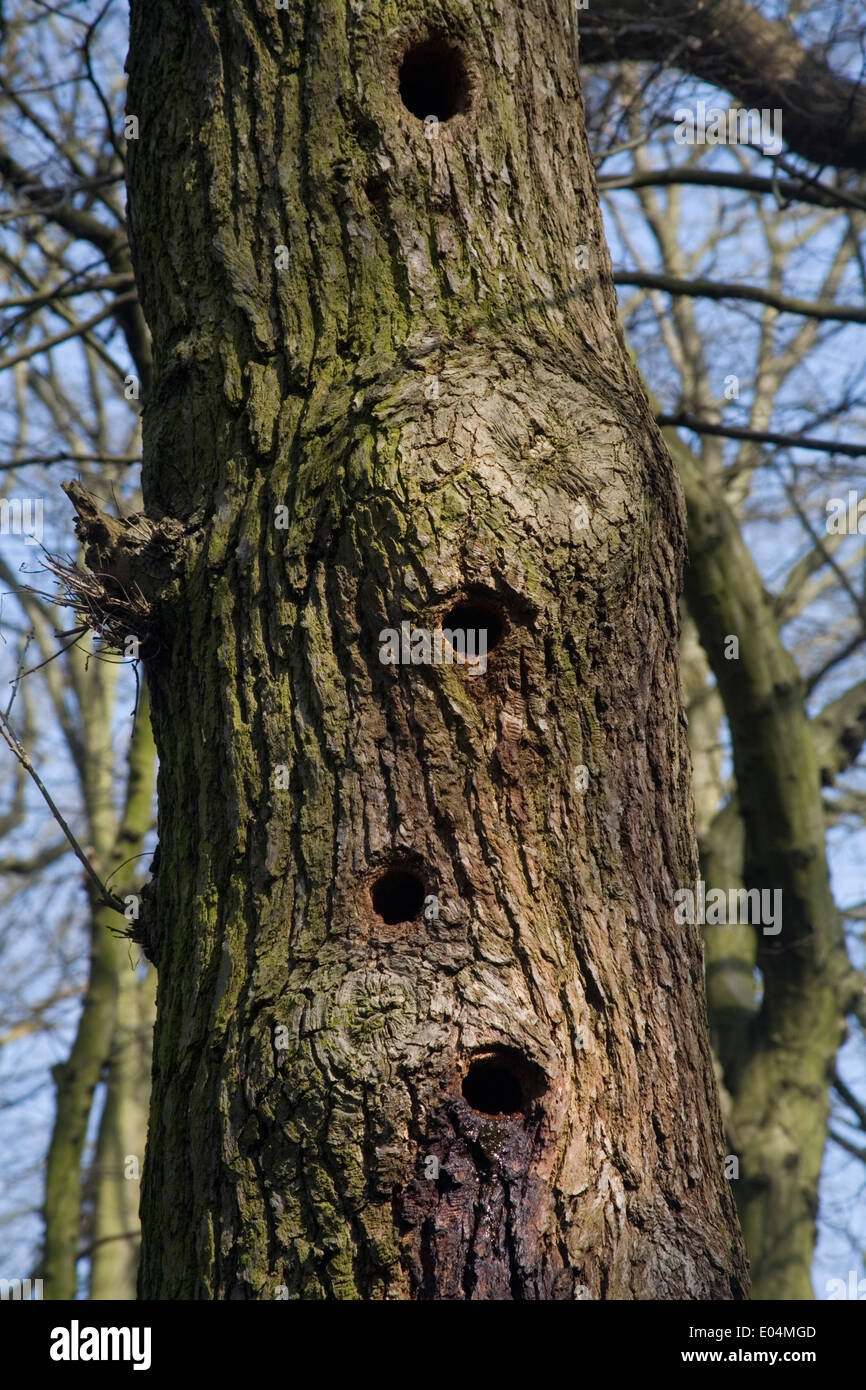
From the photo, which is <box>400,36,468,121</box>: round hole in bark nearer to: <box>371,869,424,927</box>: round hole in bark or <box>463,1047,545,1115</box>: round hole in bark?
<box>371,869,424,927</box>: round hole in bark

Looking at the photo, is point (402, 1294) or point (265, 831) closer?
point (402, 1294)

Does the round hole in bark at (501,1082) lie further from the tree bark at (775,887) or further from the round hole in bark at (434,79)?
the tree bark at (775,887)

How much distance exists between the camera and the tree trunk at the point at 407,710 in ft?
6.22

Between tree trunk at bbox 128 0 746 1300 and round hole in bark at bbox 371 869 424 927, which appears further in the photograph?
round hole in bark at bbox 371 869 424 927

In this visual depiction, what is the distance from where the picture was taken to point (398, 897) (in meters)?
2.10

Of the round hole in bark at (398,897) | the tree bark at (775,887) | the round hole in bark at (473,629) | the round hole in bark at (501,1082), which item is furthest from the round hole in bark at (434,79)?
the tree bark at (775,887)

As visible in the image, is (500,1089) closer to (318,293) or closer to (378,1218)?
(378,1218)

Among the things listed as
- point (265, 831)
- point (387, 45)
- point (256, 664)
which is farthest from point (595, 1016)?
point (387, 45)

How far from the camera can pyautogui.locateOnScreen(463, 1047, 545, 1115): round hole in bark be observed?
1956 mm

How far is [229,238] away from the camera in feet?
7.80

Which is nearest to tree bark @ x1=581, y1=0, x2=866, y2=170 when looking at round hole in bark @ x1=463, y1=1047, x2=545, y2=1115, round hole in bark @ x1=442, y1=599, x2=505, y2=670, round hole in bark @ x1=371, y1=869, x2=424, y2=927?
round hole in bark @ x1=442, y1=599, x2=505, y2=670

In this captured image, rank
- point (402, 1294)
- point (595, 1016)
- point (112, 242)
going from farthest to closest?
point (112, 242) < point (595, 1016) < point (402, 1294)

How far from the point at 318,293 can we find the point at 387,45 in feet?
1.90

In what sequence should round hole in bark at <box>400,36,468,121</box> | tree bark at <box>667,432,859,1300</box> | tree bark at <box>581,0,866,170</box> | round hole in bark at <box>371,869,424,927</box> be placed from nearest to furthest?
round hole in bark at <box>371,869,424,927</box>, round hole in bark at <box>400,36,468,121</box>, tree bark at <box>581,0,866,170</box>, tree bark at <box>667,432,859,1300</box>
